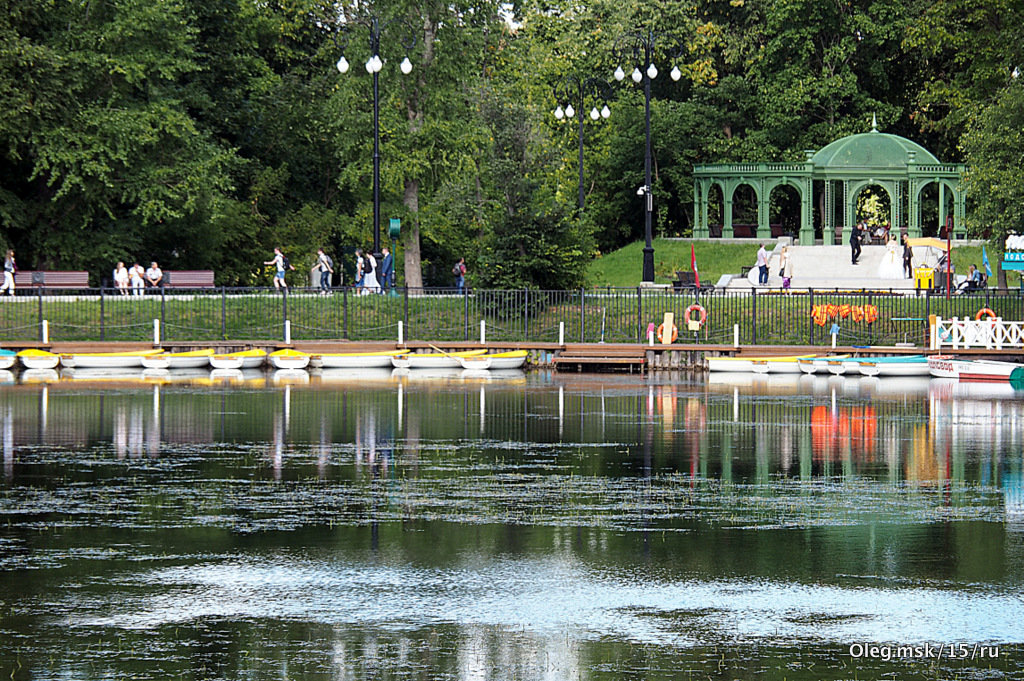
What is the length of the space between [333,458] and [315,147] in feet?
151

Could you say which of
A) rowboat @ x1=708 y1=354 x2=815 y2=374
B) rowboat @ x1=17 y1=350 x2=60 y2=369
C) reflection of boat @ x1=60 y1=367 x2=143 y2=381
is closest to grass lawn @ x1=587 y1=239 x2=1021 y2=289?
rowboat @ x1=708 y1=354 x2=815 y2=374

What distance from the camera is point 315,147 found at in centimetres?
6750

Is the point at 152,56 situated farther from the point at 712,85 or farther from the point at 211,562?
the point at 211,562

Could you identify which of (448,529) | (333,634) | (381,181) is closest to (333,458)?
(448,529)

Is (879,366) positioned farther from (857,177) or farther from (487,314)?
(857,177)

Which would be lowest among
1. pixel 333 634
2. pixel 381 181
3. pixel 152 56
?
pixel 333 634

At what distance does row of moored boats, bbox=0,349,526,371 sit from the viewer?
4438 centimetres

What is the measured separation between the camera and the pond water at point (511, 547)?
11859 millimetres

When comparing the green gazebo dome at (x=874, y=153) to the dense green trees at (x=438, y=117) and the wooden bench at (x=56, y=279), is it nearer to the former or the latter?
the dense green trees at (x=438, y=117)

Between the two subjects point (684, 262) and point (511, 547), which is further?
point (684, 262)

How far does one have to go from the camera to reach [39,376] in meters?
41.6

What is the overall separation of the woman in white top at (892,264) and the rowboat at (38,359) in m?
30.2

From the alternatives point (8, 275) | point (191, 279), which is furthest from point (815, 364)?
point (8, 275)

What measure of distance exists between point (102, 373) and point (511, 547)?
97.0 feet
